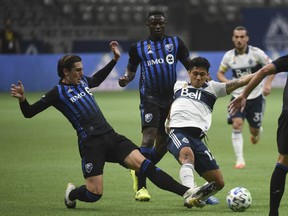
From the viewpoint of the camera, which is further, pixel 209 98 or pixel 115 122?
pixel 115 122

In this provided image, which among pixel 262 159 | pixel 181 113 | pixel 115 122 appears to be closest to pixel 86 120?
pixel 181 113

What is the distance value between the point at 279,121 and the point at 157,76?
2.92 meters

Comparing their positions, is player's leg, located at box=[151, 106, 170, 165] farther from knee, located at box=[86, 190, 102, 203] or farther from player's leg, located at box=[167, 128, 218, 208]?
knee, located at box=[86, 190, 102, 203]

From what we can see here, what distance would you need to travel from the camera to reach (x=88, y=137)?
9258 millimetres

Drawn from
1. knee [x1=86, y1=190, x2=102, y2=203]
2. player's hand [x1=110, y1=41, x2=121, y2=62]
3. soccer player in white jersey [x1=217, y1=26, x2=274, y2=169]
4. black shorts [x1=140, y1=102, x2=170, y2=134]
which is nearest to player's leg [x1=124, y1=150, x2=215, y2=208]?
knee [x1=86, y1=190, x2=102, y2=203]

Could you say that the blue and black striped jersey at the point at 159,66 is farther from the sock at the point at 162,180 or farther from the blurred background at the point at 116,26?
the blurred background at the point at 116,26

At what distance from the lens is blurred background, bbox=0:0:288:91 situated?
3081 cm

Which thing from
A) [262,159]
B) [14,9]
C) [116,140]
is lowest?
[262,159]

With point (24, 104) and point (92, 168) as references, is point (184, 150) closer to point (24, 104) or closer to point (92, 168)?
point (92, 168)

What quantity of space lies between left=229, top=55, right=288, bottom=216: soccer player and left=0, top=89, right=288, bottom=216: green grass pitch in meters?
0.79

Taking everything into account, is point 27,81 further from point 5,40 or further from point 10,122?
point 10,122

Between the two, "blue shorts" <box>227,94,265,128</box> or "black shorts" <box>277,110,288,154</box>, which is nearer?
"black shorts" <box>277,110,288,154</box>

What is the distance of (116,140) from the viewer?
9297 millimetres

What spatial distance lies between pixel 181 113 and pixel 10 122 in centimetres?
1132
